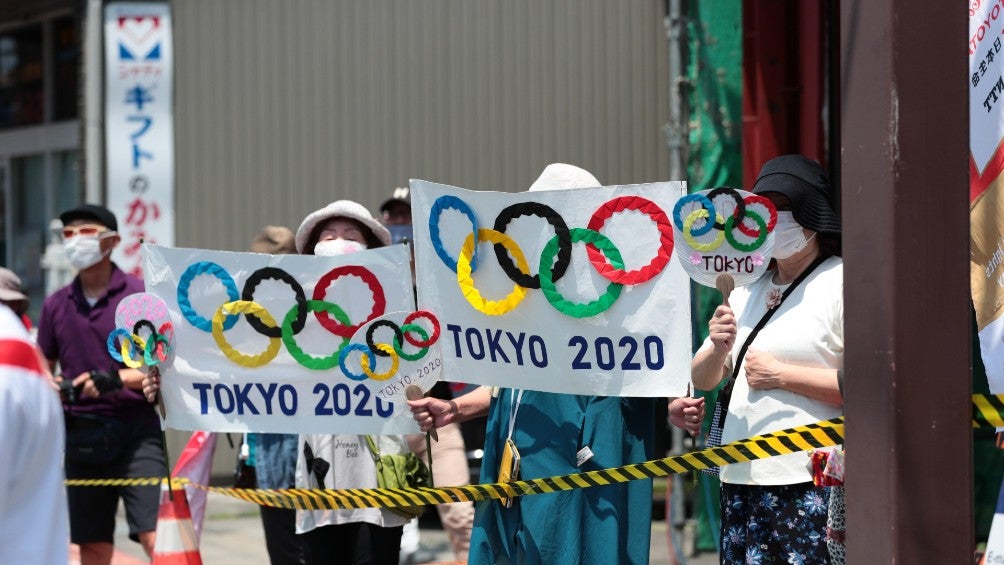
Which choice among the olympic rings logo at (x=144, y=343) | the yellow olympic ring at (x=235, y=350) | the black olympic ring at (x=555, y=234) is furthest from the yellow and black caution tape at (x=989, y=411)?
the olympic rings logo at (x=144, y=343)

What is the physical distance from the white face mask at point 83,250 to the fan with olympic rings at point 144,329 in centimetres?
149

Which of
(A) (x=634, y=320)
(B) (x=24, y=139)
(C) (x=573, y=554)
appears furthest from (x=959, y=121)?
(B) (x=24, y=139)

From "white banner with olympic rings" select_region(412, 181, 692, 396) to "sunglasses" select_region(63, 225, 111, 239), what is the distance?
2610 mm

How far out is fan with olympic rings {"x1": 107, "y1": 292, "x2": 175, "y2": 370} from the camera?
526 cm

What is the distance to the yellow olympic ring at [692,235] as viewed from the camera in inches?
158

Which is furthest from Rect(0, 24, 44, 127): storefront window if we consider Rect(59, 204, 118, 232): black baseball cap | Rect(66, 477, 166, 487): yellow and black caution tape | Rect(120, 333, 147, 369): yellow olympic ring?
Rect(120, 333, 147, 369): yellow olympic ring

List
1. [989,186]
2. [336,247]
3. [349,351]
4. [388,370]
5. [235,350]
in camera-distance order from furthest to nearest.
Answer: [336,247] → [235,350] → [349,351] → [388,370] → [989,186]

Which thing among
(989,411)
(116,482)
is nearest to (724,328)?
(989,411)

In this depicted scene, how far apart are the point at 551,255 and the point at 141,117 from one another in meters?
7.01

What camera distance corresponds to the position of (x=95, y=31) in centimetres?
1076

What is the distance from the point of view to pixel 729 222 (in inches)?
157

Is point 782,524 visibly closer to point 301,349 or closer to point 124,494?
point 301,349

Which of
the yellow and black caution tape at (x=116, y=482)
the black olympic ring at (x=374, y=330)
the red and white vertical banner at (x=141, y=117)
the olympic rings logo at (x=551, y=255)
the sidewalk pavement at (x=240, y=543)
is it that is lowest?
the sidewalk pavement at (x=240, y=543)

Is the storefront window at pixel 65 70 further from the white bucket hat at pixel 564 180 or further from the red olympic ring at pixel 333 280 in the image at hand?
the white bucket hat at pixel 564 180
